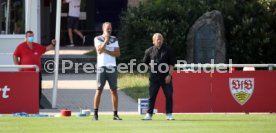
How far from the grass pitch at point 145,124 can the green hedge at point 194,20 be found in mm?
9889

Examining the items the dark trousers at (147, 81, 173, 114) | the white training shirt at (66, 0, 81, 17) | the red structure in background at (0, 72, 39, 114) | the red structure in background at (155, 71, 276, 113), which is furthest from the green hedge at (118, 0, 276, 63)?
the dark trousers at (147, 81, 173, 114)

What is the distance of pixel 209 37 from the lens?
100 ft

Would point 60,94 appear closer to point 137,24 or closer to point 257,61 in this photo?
point 137,24

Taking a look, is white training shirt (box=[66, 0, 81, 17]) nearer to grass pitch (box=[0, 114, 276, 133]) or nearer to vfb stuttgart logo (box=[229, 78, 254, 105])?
vfb stuttgart logo (box=[229, 78, 254, 105])

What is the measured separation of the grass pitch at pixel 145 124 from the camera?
18.1 metres

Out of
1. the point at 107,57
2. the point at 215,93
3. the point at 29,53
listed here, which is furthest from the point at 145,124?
the point at 29,53

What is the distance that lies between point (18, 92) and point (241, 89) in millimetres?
4829

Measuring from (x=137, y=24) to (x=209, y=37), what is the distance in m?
2.31

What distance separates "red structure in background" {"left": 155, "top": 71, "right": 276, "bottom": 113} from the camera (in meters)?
22.3

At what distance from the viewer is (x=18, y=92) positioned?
22.0m

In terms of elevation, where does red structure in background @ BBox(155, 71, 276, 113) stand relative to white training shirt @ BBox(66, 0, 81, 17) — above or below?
below

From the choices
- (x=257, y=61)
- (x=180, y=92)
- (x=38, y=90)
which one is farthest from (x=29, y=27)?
(x=257, y=61)

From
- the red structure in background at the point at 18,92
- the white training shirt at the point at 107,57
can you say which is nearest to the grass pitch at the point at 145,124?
the red structure in background at the point at 18,92

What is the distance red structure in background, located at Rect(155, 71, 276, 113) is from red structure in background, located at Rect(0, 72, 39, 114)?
304 cm
